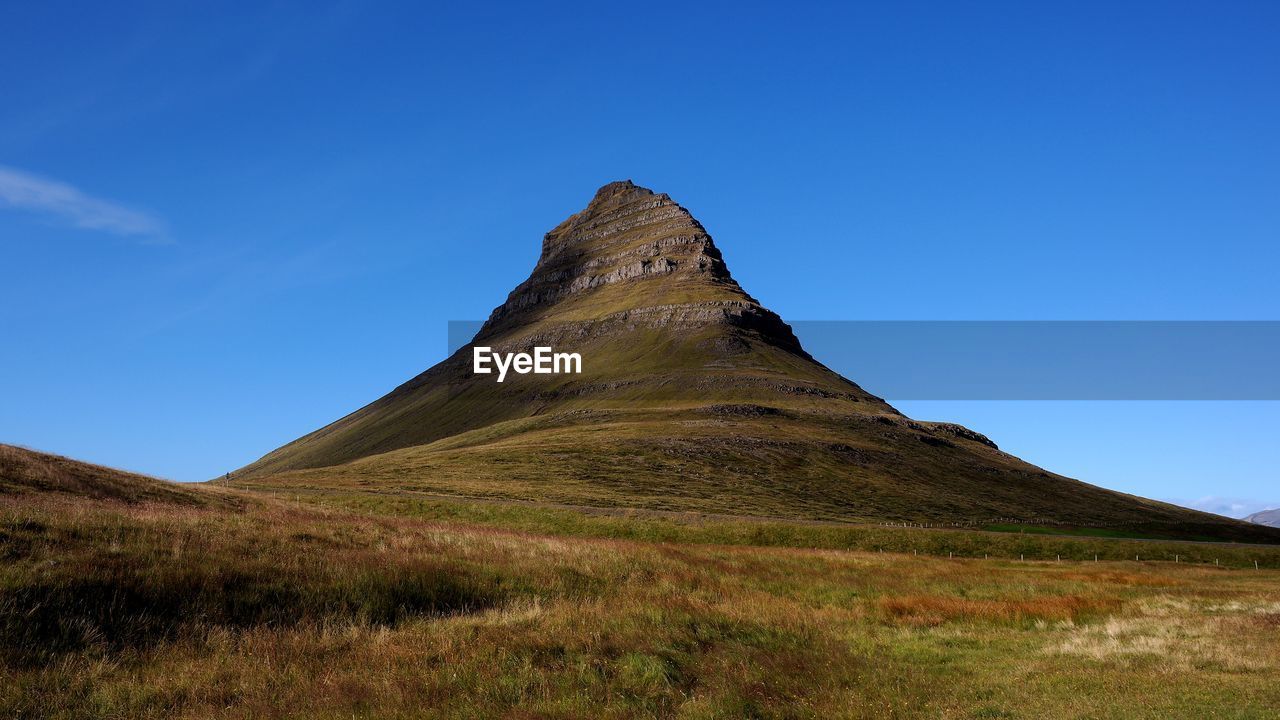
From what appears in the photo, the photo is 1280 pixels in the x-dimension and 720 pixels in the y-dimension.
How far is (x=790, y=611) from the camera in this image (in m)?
20.3

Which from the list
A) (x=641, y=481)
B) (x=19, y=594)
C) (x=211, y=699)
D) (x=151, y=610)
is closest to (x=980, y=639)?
(x=211, y=699)

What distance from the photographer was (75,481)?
29734 millimetres

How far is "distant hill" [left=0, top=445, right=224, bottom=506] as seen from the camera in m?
27.1

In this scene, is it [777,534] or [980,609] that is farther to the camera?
[777,534]

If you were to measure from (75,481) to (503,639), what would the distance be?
25238 mm

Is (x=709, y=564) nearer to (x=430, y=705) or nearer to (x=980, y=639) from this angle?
(x=980, y=639)

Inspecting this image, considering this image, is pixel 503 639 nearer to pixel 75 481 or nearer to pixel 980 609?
pixel 980 609

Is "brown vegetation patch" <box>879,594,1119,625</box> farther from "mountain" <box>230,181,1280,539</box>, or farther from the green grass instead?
"mountain" <box>230,181,1280,539</box>

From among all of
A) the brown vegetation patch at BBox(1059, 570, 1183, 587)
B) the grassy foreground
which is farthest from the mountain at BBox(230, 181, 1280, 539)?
the grassy foreground

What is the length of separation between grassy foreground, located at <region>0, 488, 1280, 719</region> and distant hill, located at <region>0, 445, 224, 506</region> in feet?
10.2

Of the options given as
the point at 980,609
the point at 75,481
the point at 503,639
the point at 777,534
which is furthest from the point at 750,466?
the point at 503,639

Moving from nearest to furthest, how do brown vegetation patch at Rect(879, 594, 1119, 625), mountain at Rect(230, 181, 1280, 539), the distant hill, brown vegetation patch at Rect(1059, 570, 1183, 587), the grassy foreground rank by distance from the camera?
the grassy foreground < brown vegetation patch at Rect(879, 594, 1119, 625) < the distant hill < brown vegetation patch at Rect(1059, 570, 1183, 587) < mountain at Rect(230, 181, 1280, 539)

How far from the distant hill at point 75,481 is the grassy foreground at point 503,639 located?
3121 mm

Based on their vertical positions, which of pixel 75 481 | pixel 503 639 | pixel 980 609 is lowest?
pixel 980 609
